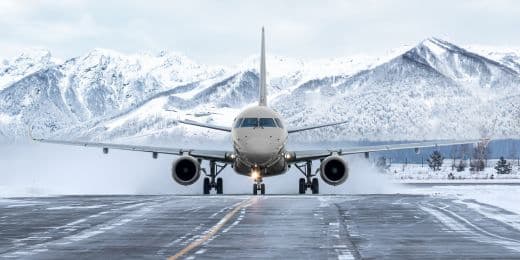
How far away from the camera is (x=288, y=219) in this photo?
27141mm

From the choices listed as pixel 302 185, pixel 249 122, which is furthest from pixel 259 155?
pixel 302 185

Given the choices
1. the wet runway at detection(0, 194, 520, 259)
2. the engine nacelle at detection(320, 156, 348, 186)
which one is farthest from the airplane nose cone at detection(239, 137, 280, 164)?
the wet runway at detection(0, 194, 520, 259)

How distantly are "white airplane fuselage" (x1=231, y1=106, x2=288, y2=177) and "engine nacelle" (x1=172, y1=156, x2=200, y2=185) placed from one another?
2.28m

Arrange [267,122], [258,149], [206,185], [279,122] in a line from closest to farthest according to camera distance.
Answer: [258,149]
[267,122]
[279,122]
[206,185]

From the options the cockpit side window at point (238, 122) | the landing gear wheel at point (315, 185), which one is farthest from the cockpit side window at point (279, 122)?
the landing gear wheel at point (315, 185)

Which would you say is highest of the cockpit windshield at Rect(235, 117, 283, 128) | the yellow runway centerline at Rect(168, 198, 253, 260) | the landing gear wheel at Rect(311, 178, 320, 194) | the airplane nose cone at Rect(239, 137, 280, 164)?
the cockpit windshield at Rect(235, 117, 283, 128)

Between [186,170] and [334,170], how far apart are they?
761cm

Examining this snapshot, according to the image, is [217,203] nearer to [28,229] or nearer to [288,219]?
[288,219]

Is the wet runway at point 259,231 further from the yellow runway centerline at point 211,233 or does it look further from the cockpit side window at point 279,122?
the cockpit side window at point 279,122

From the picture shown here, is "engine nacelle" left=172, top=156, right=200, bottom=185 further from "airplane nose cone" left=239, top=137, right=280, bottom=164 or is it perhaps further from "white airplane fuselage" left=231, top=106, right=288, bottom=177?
"airplane nose cone" left=239, top=137, right=280, bottom=164

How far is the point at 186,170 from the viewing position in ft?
162

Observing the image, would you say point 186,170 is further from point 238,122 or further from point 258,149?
point 258,149

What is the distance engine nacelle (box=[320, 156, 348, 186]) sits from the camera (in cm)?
4903

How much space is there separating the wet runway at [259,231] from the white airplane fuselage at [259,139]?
33.9ft
